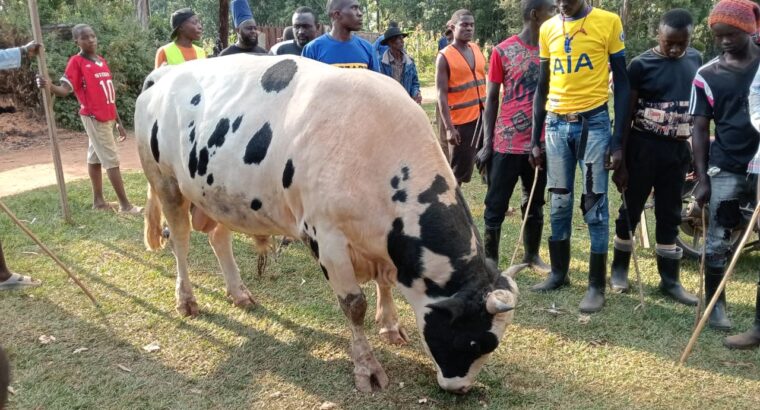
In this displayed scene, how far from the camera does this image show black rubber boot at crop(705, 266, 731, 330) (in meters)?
4.43

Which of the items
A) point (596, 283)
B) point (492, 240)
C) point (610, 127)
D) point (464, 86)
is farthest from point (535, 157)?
point (464, 86)

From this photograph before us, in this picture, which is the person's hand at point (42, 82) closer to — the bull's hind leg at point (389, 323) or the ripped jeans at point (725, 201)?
the bull's hind leg at point (389, 323)

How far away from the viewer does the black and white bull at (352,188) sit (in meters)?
3.44

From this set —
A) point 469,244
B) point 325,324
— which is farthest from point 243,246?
point 469,244

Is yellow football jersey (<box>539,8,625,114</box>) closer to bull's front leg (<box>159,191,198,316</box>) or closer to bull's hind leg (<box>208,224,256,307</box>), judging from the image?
bull's hind leg (<box>208,224,256,307</box>)

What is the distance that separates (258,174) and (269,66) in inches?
32.5

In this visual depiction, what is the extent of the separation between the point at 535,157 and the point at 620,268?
1.22m

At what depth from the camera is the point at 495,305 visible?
3.21 meters

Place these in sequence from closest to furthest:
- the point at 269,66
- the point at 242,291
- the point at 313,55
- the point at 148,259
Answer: the point at 269,66
the point at 242,291
the point at 313,55
the point at 148,259

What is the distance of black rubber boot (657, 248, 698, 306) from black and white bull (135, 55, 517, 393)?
215 centimetres

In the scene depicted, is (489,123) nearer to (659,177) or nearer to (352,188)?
(659,177)

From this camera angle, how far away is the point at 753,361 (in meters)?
4.03

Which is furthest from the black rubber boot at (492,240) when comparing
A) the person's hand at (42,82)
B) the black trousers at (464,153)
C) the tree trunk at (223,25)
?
the tree trunk at (223,25)

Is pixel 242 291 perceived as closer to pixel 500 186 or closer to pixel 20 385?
pixel 20 385
